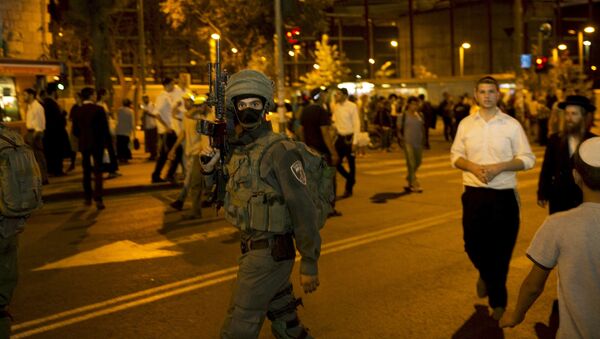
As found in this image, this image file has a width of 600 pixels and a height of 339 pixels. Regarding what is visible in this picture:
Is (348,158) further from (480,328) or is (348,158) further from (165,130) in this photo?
(480,328)

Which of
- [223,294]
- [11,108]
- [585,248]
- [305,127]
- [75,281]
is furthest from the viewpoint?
[11,108]

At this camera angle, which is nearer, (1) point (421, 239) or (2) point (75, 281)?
(2) point (75, 281)

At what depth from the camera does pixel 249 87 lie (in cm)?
411

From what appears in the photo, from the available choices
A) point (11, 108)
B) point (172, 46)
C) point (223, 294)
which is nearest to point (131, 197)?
point (11, 108)

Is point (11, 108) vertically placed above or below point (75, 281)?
above

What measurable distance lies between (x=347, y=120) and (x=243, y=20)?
15101 mm

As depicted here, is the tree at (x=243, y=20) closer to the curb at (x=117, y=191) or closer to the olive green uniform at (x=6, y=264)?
the curb at (x=117, y=191)

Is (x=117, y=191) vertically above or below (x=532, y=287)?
below

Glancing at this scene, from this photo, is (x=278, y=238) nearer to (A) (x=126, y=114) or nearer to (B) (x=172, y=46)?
(A) (x=126, y=114)

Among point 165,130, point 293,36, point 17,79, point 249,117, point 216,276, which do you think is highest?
point 293,36

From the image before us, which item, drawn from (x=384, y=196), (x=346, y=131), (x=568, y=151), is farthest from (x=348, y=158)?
(x=568, y=151)

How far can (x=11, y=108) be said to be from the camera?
18203mm

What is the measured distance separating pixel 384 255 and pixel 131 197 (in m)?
6.90

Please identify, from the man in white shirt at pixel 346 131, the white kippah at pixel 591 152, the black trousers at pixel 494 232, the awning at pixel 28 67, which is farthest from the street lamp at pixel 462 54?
the white kippah at pixel 591 152
